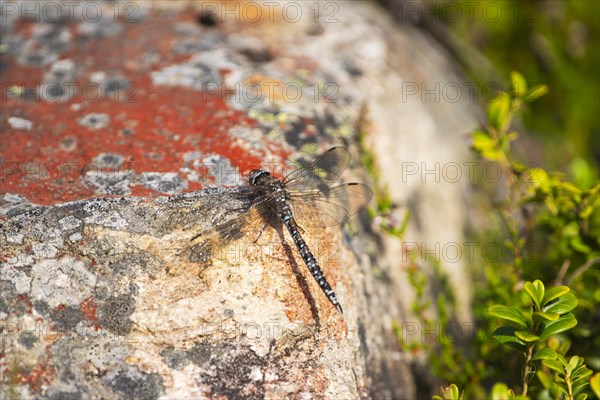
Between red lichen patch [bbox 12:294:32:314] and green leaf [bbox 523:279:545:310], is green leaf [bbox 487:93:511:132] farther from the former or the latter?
red lichen patch [bbox 12:294:32:314]

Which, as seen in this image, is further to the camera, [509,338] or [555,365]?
[509,338]

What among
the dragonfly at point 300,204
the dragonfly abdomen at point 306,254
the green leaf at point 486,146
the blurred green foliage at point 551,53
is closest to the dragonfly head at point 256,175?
the dragonfly at point 300,204

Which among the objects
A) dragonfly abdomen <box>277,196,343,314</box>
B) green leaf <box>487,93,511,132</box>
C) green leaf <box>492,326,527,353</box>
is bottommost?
green leaf <box>492,326,527,353</box>

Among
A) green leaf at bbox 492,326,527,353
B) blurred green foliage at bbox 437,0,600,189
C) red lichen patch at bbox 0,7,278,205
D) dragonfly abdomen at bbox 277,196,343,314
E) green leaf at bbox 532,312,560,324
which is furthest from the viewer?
blurred green foliage at bbox 437,0,600,189

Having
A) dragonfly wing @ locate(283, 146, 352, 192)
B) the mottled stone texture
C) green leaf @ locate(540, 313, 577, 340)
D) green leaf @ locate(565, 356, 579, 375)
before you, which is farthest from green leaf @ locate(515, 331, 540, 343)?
dragonfly wing @ locate(283, 146, 352, 192)

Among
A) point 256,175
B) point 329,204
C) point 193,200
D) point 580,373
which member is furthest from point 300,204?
point 580,373

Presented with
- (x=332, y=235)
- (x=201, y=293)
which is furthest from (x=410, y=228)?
(x=201, y=293)

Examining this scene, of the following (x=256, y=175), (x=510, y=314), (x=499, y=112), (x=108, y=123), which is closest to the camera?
(x=510, y=314)

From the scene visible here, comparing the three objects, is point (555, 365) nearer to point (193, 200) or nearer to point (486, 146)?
point (486, 146)
